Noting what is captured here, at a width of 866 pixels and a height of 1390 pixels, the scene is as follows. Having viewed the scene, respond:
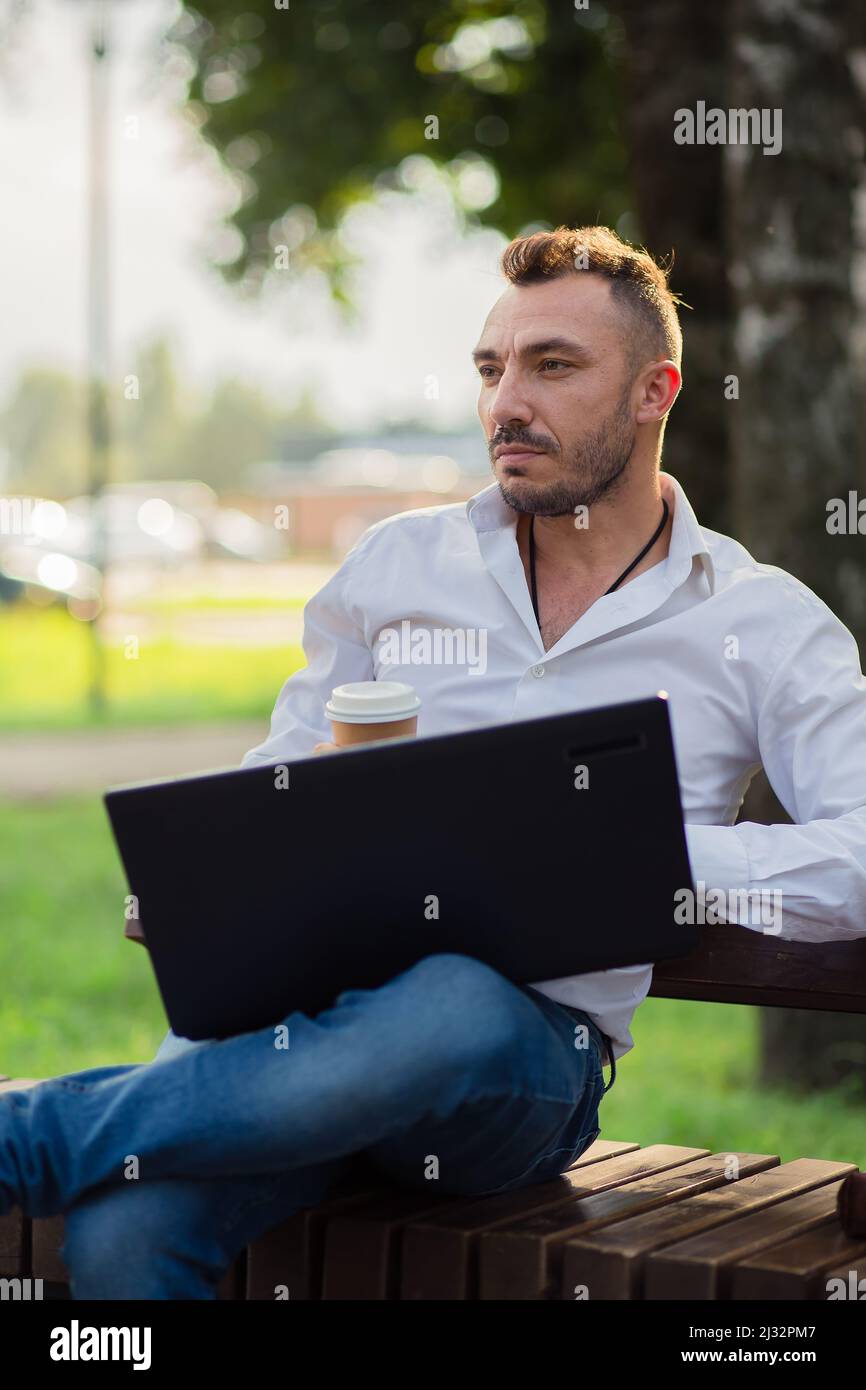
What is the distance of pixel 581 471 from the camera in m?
3.11

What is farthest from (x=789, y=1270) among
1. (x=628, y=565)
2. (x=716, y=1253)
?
(x=628, y=565)

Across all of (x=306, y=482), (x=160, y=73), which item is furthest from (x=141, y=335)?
(x=160, y=73)

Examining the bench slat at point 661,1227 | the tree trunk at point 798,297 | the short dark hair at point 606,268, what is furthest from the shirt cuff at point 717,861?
the tree trunk at point 798,297

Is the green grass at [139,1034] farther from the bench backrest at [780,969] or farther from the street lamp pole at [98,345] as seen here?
the street lamp pole at [98,345]

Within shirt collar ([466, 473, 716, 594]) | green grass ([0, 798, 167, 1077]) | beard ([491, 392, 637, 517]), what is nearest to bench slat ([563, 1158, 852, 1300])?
shirt collar ([466, 473, 716, 594])

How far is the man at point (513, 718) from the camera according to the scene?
7.82 ft

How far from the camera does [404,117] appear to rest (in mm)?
10922

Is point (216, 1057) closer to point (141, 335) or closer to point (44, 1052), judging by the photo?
point (44, 1052)

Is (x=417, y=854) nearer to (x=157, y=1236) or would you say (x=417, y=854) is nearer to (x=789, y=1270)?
(x=157, y=1236)

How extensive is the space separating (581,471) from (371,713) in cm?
80

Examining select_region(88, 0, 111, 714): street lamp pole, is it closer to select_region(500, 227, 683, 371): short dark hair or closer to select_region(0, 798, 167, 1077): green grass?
select_region(0, 798, 167, 1077): green grass

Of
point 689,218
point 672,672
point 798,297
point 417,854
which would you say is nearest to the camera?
point 417,854

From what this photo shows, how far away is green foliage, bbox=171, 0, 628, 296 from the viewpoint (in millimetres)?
10570

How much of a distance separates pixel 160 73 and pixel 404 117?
1946 mm
